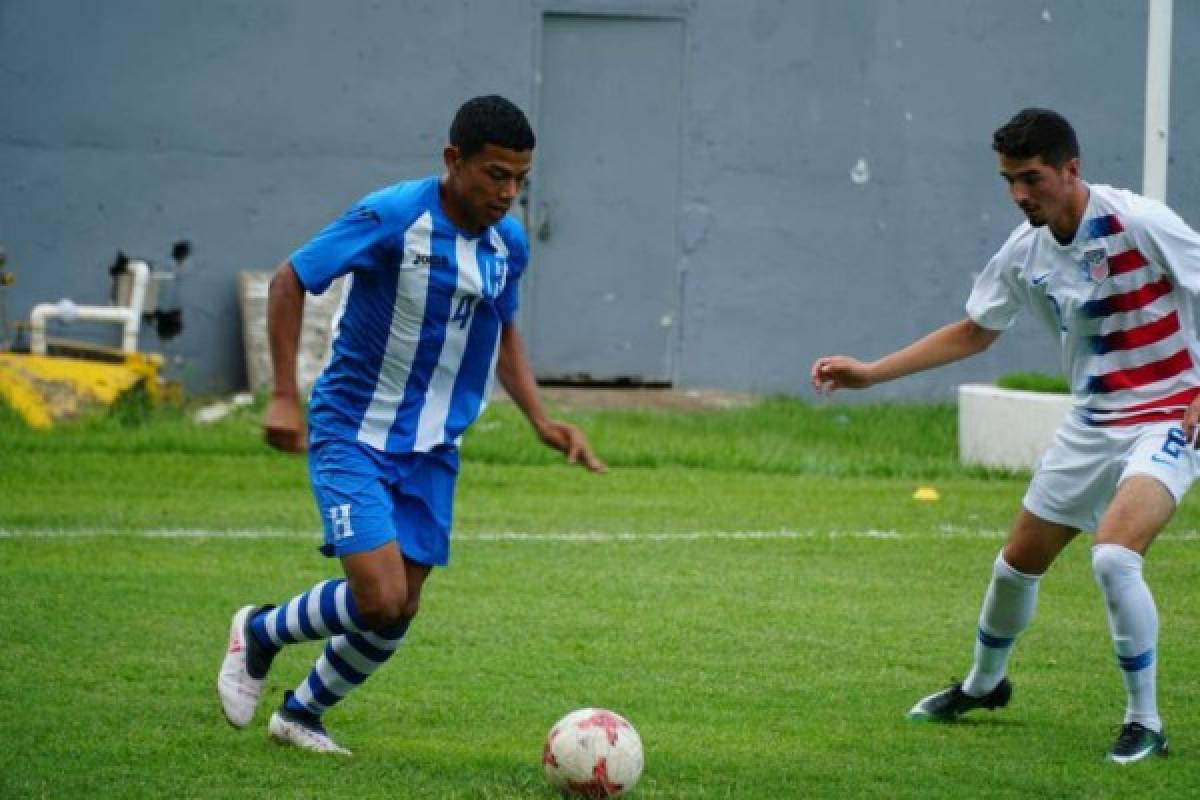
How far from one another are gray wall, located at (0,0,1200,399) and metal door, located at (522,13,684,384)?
0.19m

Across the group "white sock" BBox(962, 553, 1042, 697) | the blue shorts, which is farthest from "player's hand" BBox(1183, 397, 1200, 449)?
the blue shorts

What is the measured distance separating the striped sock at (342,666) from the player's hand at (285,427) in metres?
0.76

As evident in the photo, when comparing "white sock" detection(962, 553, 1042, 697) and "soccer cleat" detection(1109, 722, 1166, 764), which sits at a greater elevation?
"white sock" detection(962, 553, 1042, 697)

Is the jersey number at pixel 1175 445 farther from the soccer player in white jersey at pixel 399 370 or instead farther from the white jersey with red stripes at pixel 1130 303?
the soccer player in white jersey at pixel 399 370

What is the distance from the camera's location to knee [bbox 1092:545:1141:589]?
6520mm

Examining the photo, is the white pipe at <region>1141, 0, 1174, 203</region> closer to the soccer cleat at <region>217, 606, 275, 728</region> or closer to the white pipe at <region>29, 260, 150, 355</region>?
the white pipe at <region>29, 260, 150, 355</region>

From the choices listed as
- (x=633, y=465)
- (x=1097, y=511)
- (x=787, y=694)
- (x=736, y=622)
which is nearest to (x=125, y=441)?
(x=633, y=465)

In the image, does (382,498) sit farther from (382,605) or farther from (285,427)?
(285,427)

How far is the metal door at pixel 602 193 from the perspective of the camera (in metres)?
17.8

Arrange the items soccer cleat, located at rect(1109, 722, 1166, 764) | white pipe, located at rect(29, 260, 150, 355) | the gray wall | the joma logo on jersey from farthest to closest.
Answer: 1. the gray wall
2. white pipe, located at rect(29, 260, 150, 355)
3. soccer cleat, located at rect(1109, 722, 1166, 764)
4. the joma logo on jersey

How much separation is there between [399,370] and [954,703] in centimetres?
226

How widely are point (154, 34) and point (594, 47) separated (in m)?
3.60

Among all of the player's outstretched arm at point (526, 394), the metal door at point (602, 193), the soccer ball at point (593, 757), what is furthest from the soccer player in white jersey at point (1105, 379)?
the metal door at point (602, 193)

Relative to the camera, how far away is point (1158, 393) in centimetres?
679
